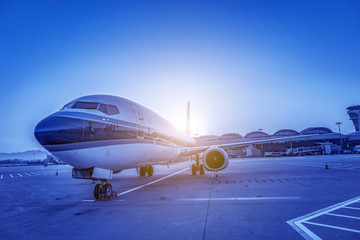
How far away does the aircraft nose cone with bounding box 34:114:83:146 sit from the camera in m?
6.13

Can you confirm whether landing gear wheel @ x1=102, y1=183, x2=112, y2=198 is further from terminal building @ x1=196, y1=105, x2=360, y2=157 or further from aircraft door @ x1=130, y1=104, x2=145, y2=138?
terminal building @ x1=196, y1=105, x2=360, y2=157

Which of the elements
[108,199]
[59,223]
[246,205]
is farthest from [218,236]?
[108,199]

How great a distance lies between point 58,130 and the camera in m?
6.14

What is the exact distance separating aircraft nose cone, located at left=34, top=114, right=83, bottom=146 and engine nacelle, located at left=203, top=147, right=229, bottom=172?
799 centimetres

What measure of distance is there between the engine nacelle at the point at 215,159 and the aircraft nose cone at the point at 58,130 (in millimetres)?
7994

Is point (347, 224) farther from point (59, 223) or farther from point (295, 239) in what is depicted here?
point (59, 223)

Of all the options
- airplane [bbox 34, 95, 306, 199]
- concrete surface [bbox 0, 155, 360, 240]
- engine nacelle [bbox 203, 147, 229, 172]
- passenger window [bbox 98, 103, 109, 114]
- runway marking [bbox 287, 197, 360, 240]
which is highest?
passenger window [bbox 98, 103, 109, 114]

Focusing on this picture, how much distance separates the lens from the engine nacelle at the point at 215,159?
12500 millimetres

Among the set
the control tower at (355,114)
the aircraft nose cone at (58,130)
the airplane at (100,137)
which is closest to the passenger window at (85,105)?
the airplane at (100,137)

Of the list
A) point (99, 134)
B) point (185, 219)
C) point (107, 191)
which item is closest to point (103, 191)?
point (107, 191)

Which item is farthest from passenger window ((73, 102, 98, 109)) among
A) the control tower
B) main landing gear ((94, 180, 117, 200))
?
the control tower

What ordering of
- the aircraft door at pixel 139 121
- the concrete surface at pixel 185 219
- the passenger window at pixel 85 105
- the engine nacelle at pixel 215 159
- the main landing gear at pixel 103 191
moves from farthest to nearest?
the engine nacelle at pixel 215 159 < the aircraft door at pixel 139 121 < the main landing gear at pixel 103 191 < the passenger window at pixel 85 105 < the concrete surface at pixel 185 219

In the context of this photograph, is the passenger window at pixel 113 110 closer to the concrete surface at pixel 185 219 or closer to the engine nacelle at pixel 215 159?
the concrete surface at pixel 185 219

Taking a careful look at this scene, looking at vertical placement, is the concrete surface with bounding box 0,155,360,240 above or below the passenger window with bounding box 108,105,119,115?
below
